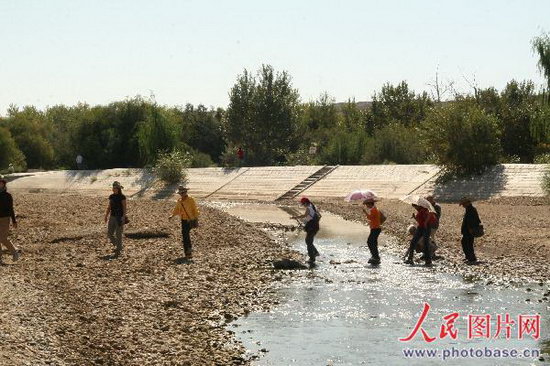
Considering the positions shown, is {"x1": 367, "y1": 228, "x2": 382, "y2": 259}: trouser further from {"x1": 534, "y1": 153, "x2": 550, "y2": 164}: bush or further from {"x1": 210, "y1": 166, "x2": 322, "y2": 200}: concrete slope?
{"x1": 210, "y1": 166, "x2": 322, "y2": 200}: concrete slope

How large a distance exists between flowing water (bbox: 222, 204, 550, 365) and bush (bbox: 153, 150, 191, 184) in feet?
105

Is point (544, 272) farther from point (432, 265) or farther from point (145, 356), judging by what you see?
point (145, 356)

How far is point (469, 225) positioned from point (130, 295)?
914 centimetres

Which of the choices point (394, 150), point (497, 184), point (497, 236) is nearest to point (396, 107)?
point (394, 150)

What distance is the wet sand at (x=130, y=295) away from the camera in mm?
13438

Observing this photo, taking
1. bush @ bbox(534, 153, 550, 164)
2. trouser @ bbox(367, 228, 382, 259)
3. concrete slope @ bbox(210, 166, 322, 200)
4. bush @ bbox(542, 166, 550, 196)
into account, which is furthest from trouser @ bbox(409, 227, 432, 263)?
concrete slope @ bbox(210, 166, 322, 200)

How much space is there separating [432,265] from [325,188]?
2619cm

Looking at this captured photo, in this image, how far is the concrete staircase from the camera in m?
48.9

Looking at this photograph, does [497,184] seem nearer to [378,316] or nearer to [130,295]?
[378,316]

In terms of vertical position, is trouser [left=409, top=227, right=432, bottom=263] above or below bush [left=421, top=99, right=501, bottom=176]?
below

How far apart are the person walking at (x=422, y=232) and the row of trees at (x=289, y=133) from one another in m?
22.3

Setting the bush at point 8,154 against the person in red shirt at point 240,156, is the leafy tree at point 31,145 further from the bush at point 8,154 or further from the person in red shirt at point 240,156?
the person in red shirt at point 240,156

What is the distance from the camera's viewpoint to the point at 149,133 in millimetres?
61719

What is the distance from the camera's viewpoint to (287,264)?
75.4ft
